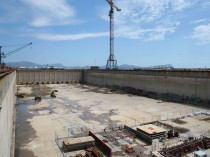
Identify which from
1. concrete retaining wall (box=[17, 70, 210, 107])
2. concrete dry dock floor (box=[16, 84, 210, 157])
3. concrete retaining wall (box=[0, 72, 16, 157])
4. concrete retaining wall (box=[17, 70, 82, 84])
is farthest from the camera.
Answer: concrete retaining wall (box=[17, 70, 82, 84])

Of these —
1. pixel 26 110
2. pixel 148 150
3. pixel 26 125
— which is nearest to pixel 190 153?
pixel 148 150

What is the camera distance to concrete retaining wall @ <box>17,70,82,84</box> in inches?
3115

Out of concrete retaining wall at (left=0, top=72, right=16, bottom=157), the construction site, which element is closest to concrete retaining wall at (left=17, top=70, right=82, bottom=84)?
the construction site

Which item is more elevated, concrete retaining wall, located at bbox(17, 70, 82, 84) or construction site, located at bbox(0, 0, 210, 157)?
concrete retaining wall, located at bbox(17, 70, 82, 84)

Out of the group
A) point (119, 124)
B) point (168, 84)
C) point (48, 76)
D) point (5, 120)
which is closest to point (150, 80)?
point (168, 84)

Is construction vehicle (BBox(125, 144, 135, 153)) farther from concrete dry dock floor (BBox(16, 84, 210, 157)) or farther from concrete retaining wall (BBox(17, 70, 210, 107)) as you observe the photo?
concrete retaining wall (BBox(17, 70, 210, 107))

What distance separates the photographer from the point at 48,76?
3265 inches

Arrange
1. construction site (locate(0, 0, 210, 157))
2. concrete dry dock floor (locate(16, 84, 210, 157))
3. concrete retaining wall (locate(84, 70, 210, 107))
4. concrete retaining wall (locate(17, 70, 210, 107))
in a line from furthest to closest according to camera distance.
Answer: concrete retaining wall (locate(17, 70, 210, 107)), concrete retaining wall (locate(84, 70, 210, 107)), concrete dry dock floor (locate(16, 84, 210, 157)), construction site (locate(0, 0, 210, 157))

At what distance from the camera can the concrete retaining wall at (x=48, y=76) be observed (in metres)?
79.1

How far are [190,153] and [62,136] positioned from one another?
11396 mm

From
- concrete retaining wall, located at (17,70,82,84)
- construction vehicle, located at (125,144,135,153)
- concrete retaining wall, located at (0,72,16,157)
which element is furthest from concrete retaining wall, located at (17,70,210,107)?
concrete retaining wall, located at (0,72,16,157)

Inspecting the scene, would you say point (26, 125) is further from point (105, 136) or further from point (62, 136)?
point (105, 136)

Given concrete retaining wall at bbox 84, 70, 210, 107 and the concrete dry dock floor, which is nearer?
the concrete dry dock floor

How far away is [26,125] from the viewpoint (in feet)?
83.8
